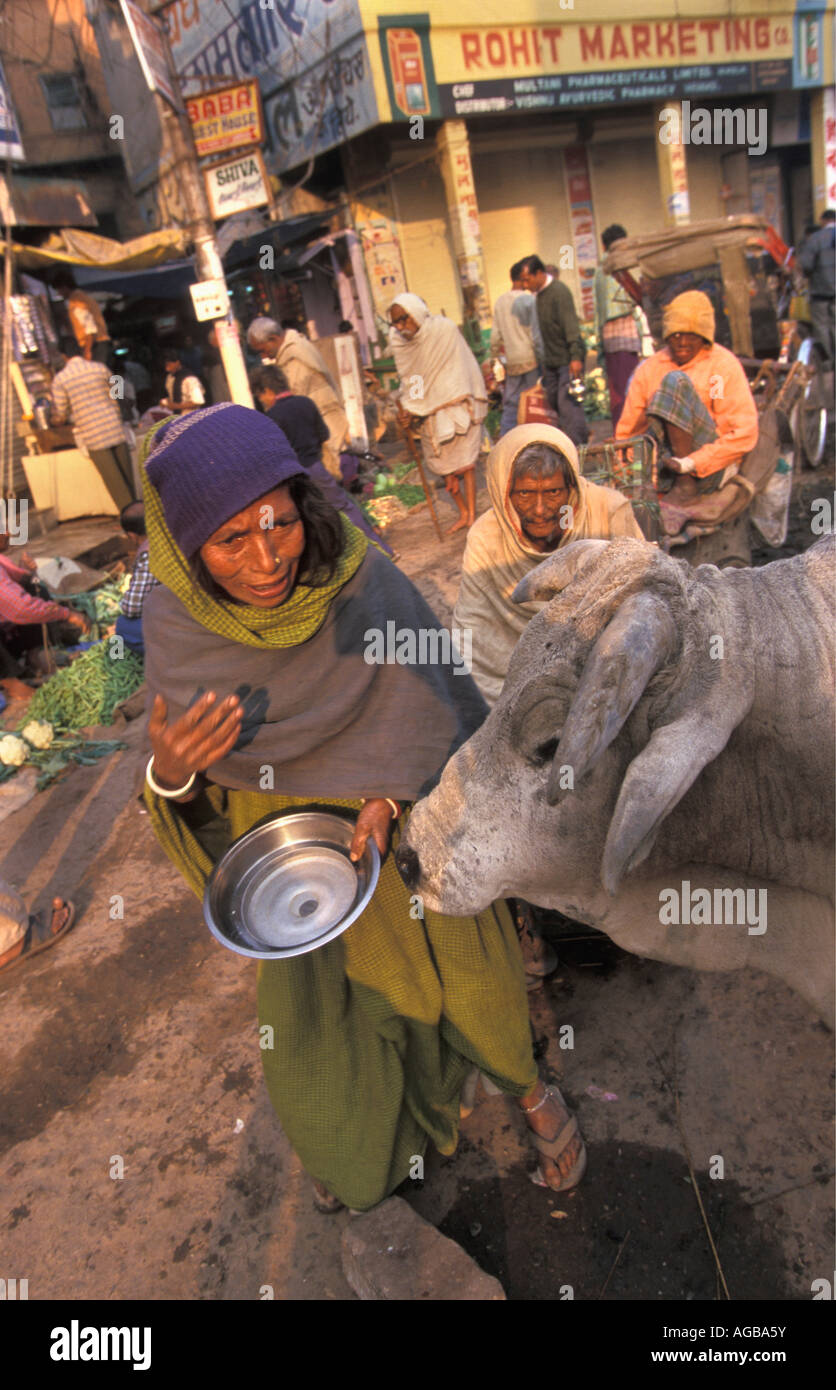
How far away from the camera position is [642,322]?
12.0 m

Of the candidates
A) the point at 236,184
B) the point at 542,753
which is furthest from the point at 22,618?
the point at 542,753

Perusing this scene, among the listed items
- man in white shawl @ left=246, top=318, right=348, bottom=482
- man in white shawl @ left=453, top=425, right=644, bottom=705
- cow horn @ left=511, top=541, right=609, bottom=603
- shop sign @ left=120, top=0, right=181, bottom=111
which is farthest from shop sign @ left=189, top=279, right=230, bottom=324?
cow horn @ left=511, top=541, right=609, bottom=603

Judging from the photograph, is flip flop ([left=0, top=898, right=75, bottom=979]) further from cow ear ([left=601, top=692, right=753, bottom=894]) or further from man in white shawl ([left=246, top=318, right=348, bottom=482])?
man in white shawl ([left=246, top=318, right=348, bottom=482])

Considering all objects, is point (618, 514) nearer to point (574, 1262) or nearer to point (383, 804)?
point (383, 804)

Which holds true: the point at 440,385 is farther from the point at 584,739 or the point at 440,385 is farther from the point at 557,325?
the point at 584,739

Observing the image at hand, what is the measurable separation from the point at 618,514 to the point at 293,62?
14990 millimetres

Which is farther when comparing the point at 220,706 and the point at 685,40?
the point at 685,40

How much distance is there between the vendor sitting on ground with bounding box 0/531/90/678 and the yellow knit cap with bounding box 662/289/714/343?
187 inches

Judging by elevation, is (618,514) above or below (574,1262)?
above

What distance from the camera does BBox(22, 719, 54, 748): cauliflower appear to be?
231 inches

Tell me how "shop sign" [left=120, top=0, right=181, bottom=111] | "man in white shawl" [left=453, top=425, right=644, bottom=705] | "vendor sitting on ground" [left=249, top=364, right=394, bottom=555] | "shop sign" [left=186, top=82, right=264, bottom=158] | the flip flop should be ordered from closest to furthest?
"man in white shawl" [left=453, top=425, right=644, bottom=705], the flip flop, "vendor sitting on ground" [left=249, top=364, right=394, bottom=555], "shop sign" [left=120, top=0, right=181, bottom=111], "shop sign" [left=186, top=82, right=264, bottom=158]

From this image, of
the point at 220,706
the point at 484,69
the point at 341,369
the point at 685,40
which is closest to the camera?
the point at 220,706

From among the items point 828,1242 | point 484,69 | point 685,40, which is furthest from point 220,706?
point 685,40

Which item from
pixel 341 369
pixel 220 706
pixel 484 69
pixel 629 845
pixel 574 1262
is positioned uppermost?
pixel 484 69
